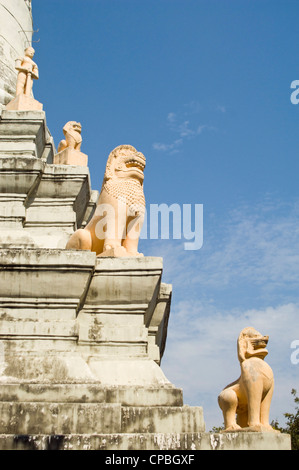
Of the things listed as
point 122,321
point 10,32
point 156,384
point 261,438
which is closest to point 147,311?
point 122,321

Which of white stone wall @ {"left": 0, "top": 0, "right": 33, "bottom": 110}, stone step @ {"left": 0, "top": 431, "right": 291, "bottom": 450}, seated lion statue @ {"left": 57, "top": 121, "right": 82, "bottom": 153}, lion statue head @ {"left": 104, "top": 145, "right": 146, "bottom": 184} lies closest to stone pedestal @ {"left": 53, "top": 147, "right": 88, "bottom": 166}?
seated lion statue @ {"left": 57, "top": 121, "right": 82, "bottom": 153}

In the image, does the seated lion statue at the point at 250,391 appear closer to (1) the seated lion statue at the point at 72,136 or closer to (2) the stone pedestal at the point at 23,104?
(1) the seated lion statue at the point at 72,136

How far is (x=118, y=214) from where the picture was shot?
8.57 metres

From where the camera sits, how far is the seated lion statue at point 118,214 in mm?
8352

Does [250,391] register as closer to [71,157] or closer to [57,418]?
[57,418]

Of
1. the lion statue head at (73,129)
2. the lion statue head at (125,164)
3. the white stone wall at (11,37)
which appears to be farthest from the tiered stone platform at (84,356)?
the white stone wall at (11,37)

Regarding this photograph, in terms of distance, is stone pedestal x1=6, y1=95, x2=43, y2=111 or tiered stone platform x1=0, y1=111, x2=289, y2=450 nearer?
tiered stone platform x1=0, y1=111, x2=289, y2=450

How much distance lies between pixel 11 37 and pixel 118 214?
362 inches

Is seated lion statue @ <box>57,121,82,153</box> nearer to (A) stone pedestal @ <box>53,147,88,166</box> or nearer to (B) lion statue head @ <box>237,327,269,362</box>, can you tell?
(A) stone pedestal @ <box>53,147,88,166</box>

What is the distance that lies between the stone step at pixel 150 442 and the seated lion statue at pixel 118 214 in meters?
2.88

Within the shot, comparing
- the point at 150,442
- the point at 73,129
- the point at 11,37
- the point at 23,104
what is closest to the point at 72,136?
the point at 73,129

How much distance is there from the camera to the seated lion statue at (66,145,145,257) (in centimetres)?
835

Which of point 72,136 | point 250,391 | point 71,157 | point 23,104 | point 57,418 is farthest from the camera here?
point 23,104
